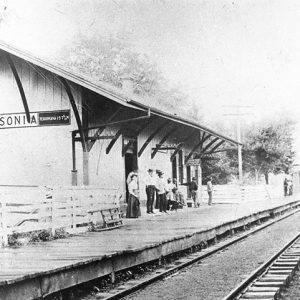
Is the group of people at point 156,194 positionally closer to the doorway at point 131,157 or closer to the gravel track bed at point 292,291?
the doorway at point 131,157

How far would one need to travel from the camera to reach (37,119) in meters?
14.8

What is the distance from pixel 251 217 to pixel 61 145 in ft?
21.7

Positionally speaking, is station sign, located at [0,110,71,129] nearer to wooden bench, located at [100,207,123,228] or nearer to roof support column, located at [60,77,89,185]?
roof support column, located at [60,77,89,185]

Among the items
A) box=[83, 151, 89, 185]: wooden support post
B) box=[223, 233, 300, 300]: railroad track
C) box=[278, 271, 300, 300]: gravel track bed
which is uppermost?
Result: box=[83, 151, 89, 185]: wooden support post

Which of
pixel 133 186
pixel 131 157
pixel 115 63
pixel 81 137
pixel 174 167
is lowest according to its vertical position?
pixel 133 186

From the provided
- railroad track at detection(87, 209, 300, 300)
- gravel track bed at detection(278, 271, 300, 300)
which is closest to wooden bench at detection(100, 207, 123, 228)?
railroad track at detection(87, 209, 300, 300)

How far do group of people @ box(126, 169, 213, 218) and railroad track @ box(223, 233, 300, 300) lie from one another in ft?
16.8

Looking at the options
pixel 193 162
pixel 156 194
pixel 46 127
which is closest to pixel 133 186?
pixel 46 127

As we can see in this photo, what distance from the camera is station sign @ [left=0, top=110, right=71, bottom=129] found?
13.9m

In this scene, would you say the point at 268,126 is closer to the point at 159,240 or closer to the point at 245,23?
the point at 245,23

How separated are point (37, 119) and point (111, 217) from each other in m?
3.30

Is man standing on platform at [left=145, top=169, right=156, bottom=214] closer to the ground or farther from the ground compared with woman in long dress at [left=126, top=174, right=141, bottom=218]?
farther from the ground

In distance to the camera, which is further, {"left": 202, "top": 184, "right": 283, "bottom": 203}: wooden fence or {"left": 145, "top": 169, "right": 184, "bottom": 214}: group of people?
{"left": 202, "top": 184, "right": 283, "bottom": 203}: wooden fence

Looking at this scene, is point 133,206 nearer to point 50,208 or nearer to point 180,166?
point 50,208
